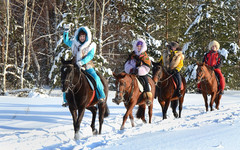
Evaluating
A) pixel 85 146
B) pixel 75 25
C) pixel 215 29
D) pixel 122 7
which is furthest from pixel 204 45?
pixel 85 146

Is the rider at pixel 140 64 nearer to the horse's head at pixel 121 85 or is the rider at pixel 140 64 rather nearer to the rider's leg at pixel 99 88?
the horse's head at pixel 121 85

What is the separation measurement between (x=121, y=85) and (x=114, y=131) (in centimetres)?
122

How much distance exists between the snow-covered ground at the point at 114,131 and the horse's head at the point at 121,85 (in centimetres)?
85

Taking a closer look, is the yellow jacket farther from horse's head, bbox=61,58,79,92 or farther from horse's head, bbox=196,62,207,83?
horse's head, bbox=61,58,79,92

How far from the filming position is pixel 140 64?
792cm

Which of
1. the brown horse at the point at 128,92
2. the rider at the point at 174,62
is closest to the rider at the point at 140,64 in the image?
the brown horse at the point at 128,92

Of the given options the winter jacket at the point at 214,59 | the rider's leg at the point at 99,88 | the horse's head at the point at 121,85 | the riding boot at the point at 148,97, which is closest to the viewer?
the horse's head at the point at 121,85

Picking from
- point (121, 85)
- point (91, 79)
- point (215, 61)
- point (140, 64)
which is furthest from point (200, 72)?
→ point (91, 79)

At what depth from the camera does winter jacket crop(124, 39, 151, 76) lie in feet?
26.0

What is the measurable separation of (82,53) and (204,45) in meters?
18.4

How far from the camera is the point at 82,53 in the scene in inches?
265

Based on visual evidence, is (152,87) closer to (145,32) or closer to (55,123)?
(55,123)

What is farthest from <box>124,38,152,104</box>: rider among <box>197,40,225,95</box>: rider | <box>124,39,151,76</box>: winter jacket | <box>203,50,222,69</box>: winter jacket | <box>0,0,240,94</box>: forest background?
<box>0,0,240,94</box>: forest background

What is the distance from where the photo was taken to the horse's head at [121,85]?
21.2 ft
